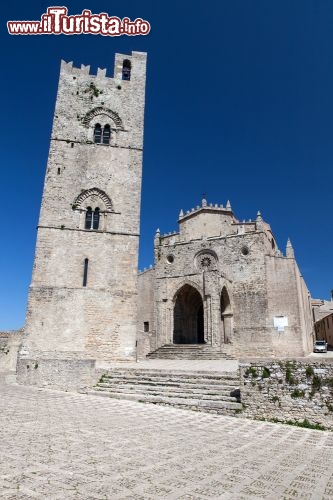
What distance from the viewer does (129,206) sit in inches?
693

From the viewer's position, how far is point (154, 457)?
15.4ft

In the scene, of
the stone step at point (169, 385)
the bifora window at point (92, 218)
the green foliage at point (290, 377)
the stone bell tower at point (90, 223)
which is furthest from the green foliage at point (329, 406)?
the bifora window at point (92, 218)

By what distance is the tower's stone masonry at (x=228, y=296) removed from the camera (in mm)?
23297

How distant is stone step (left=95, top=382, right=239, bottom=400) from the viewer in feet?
29.2

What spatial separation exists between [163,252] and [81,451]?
23.7 meters

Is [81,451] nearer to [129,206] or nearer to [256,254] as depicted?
[129,206]

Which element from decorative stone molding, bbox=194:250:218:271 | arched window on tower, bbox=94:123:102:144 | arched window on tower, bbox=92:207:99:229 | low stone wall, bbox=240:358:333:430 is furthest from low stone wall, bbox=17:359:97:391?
decorative stone molding, bbox=194:250:218:271

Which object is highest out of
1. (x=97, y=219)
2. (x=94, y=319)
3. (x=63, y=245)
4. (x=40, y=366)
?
A: (x=97, y=219)

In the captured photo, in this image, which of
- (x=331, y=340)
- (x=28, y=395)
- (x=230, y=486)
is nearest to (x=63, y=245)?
(x=28, y=395)

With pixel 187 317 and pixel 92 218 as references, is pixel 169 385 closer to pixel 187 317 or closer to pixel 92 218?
pixel 92 218

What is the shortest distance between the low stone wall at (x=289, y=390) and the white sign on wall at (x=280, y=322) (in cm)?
1664

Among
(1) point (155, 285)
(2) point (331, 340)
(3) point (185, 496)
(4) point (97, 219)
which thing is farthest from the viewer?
(2) point (331, 340)

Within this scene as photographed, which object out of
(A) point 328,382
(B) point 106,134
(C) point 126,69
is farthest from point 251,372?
(C) point 126,69

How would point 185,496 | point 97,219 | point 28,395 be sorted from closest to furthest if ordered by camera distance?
1. point 185,496
2. point 28,395
3. point 97,219
